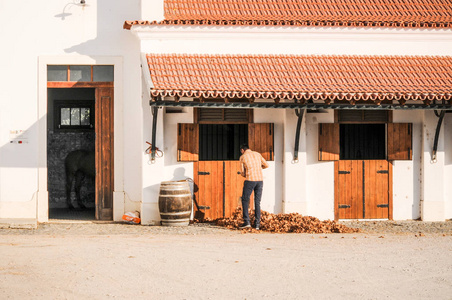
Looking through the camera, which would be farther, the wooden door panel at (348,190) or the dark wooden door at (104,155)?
the dark wooden door at (104,155)

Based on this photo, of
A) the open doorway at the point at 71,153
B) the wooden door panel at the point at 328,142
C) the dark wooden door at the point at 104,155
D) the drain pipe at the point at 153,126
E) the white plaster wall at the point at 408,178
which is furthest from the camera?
the open doorway at the point at 71,153

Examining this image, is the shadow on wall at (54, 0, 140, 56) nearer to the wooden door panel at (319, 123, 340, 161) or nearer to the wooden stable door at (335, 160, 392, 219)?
the wooden door panel at (319, 123, 340, 161)

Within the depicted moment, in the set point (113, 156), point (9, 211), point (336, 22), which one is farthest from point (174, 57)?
point (9, 211)

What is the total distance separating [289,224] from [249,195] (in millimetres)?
1059

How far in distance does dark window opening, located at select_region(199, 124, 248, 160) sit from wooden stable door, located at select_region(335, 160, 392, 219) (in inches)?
92.0

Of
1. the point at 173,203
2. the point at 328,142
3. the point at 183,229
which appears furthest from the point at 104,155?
the point at 328,142

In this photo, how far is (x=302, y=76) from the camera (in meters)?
15.2

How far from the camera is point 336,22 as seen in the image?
1580 centimetres

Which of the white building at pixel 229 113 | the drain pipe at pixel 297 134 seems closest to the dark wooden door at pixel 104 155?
the white building at pixel 229 113

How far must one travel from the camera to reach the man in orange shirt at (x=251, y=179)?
1414 cm

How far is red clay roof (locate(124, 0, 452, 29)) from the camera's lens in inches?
618

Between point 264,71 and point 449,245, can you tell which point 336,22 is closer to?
point 264,71

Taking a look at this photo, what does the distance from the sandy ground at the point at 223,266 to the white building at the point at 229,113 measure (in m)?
2.21

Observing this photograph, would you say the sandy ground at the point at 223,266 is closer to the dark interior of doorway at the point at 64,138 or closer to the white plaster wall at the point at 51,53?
Result: the white plaster wall at the point at 51,53
